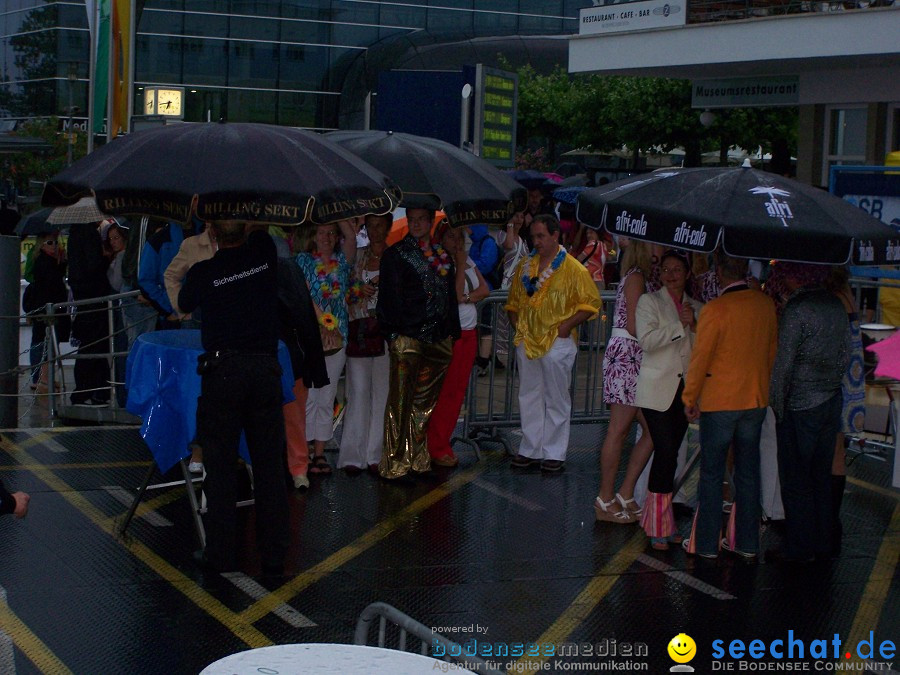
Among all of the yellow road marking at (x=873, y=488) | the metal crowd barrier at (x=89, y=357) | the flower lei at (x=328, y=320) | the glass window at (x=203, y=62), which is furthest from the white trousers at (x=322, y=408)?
the glass window at (x=203, y=62)

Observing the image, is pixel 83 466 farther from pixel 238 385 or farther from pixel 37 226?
pixel 37 226

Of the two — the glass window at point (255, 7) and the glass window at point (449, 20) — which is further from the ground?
the glass window at point (449, 20)

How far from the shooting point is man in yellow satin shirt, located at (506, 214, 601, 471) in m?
8.88

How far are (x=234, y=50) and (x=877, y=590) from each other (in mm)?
38963

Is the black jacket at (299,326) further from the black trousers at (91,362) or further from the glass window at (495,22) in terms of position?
the glass window at (495,22)

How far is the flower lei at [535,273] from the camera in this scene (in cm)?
892

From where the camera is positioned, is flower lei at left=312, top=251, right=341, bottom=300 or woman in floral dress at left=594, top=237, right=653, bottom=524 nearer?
woman in floral dress at left=594, top=237, right=653, bottom=524

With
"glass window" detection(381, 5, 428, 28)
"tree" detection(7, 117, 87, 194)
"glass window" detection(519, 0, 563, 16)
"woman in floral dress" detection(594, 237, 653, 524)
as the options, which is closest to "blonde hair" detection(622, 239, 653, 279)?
"woman in floral dress" detection(594, 237, 653, 524)

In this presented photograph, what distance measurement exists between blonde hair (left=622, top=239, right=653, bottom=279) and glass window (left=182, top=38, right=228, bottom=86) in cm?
3681

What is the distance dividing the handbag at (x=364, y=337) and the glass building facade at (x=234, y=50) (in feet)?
112

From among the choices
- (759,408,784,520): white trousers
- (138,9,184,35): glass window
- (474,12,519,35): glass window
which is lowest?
(759,408,784,520): white trousers

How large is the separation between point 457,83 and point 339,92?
2750 centimetres

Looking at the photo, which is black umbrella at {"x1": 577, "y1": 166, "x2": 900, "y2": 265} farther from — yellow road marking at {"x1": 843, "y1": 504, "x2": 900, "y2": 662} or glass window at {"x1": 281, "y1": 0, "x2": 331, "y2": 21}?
glass window at {"x1": 281, "y1": 0, "x2": 331, "y2": 21}

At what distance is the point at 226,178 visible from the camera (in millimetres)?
6289
